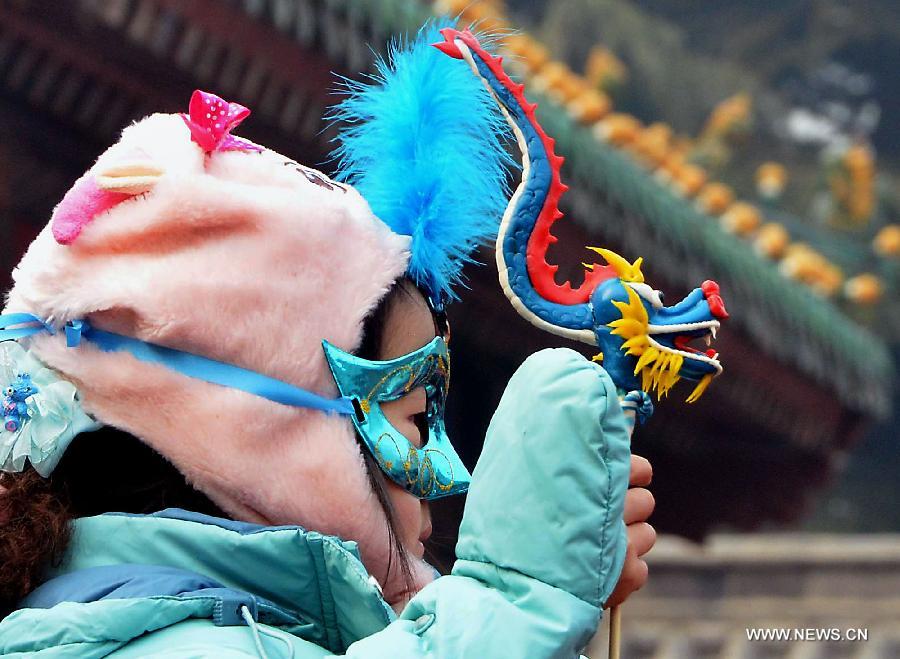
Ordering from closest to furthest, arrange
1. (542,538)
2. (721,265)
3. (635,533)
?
(542,538)
(635,533)
(721,265)

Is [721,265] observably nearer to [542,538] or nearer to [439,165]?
[439,165]

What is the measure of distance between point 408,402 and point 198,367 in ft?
0.74

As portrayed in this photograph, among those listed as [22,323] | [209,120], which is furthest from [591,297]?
[22,323]

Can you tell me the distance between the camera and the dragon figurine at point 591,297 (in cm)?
119

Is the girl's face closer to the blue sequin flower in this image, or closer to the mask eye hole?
the mask eye hole

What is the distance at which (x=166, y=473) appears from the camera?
1320 mm

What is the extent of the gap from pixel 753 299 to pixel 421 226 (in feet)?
8.53

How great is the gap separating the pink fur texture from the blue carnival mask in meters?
0.02

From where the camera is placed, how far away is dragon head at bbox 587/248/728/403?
1.18 meters

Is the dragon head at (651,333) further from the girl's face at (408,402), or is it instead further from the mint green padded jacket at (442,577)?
the girl's face at (408,402)

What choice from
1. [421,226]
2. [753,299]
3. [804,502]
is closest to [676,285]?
[753,299]

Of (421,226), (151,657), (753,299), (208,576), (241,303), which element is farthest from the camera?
(753,299)

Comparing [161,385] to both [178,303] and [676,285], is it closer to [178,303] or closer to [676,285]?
[178,303]

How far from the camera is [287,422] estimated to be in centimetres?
131
